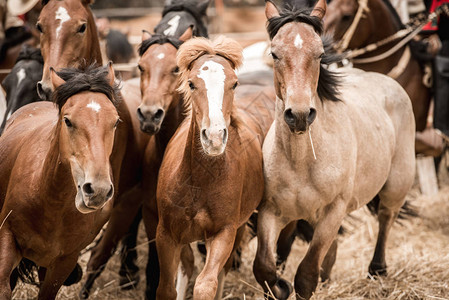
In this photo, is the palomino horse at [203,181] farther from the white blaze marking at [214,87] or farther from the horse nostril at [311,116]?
the horse nostril at [311,116]

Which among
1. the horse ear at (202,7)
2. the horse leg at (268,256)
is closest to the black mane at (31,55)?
the horse ear at (202,7)

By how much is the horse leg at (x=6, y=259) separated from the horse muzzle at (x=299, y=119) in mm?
1710

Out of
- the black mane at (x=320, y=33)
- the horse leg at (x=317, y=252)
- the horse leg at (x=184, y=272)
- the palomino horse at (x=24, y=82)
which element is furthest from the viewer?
the palomino horse at (x=24, y=82)

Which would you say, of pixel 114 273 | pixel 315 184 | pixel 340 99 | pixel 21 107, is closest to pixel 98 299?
pixel 114 273

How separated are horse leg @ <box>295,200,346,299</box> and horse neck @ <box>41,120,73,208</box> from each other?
1.62m

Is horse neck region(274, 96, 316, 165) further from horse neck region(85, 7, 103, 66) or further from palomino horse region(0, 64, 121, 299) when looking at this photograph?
horse neck region(85, 7, 103, 66)

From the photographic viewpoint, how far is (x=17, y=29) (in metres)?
7.18

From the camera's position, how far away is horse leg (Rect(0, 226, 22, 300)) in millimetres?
3691

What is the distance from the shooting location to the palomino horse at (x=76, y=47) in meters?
4.73

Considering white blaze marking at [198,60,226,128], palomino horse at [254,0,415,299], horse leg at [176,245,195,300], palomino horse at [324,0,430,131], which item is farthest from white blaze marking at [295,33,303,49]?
palomino horse at [324,0,430,131]

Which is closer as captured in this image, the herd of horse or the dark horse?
the herd of horse

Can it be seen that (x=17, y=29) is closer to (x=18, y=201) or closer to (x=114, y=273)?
(x=114, y=273)

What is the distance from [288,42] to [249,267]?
2.79 meters

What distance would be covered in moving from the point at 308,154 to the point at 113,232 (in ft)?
6.29
